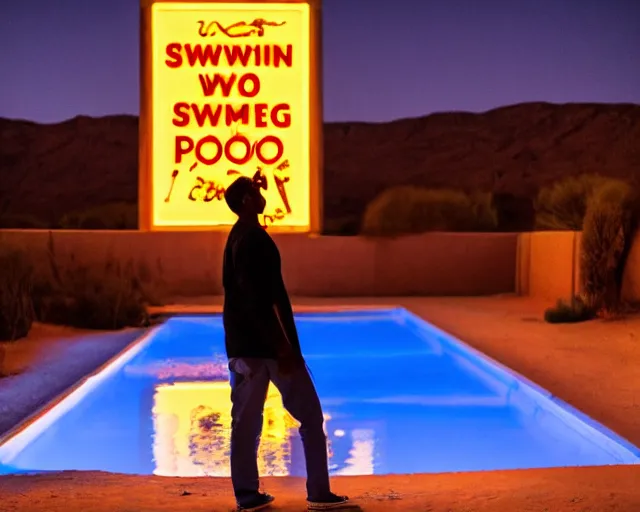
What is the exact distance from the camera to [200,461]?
543 cm

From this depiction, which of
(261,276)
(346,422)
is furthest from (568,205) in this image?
(261,276)

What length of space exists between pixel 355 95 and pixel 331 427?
1153 inches

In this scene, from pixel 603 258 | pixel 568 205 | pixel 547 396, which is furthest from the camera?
pixel 568 205

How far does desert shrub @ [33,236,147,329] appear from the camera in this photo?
11.1 meters

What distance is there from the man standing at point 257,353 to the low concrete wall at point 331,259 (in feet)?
37.0

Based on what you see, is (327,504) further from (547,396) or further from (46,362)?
(46,362)

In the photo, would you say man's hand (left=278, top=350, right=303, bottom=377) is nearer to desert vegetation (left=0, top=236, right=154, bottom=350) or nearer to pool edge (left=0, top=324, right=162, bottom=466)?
pool edge (left=0, top=324, right=162, bottom=466)

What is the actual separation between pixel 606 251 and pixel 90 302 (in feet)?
19.3

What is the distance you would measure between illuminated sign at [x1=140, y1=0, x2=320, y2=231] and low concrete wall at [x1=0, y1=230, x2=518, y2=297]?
0.39 meters

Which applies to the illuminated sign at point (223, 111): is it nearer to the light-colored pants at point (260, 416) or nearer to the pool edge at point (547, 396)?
the pool edge at point (547, 396)

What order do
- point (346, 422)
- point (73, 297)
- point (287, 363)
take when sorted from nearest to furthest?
point (287, 363), point (346, 422), point (73, 297)

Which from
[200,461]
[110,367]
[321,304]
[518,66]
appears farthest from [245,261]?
[518,66]

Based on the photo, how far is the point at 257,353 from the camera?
3.46 m

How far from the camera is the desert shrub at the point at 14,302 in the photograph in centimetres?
956
